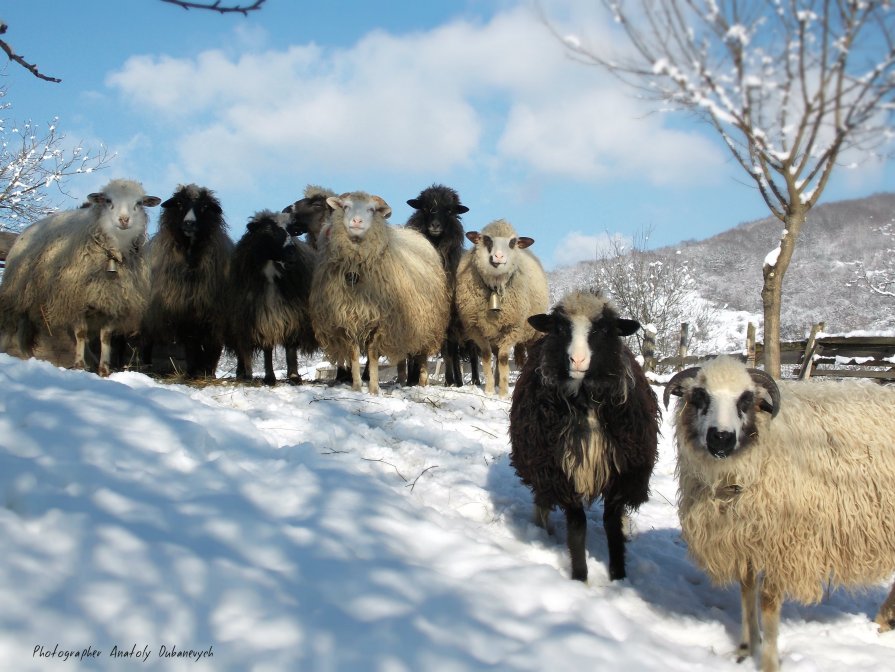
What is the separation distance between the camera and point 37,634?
271 cm

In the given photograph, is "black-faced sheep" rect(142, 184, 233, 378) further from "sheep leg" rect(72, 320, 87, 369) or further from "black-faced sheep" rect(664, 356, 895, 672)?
"black-faced sheep" rect(664, 356, 895, 672)

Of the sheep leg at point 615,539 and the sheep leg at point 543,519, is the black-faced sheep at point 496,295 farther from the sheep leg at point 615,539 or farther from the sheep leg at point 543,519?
the sheep leg at point 615,539

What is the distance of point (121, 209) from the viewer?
365 inches

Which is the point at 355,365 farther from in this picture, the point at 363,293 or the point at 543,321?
the point at 543,321

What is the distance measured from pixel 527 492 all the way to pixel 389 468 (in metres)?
1.39

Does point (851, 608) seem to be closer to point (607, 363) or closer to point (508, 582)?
point (607, 363)

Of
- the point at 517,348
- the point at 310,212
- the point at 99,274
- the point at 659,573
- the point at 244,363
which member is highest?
the point at 310,212

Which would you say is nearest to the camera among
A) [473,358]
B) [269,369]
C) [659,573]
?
[659,573]

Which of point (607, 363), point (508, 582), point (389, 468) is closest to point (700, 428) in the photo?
point (607, 363)

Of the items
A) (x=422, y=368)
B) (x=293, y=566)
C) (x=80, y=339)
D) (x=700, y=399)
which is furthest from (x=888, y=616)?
(x=80, y=339)

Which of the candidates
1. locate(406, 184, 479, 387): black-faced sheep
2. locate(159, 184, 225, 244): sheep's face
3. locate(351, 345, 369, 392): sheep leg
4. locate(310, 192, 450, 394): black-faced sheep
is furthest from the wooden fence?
locate(159, 184, 225, 244): sheep's face

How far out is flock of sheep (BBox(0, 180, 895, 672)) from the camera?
4.37 m

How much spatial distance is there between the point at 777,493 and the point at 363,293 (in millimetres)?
6129

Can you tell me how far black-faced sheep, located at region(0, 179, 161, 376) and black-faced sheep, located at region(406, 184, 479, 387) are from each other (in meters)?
4.34
